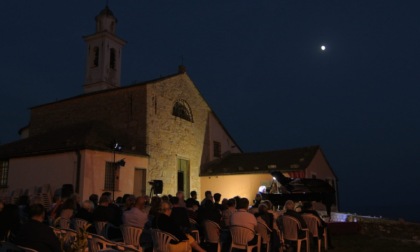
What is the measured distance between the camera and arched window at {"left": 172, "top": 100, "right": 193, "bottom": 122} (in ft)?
68.5

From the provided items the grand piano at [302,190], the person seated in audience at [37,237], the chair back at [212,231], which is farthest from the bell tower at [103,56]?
the person seated in audience at [37,237]

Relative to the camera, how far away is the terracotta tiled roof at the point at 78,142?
15861 millimetres

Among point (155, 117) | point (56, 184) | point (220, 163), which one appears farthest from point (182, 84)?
point (56, 184)

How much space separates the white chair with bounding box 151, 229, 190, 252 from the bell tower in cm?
2100

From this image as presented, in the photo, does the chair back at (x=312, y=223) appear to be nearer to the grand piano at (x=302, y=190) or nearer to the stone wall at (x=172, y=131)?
the grand piano at (x=302, y=190)

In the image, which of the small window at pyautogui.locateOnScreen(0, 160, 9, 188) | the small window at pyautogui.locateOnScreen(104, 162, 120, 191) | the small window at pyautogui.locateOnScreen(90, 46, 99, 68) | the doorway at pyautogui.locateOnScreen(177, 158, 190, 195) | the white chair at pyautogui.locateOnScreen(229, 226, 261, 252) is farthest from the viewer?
the small window at pyautogui.locateOnScreen(90, 46, 99, 68)

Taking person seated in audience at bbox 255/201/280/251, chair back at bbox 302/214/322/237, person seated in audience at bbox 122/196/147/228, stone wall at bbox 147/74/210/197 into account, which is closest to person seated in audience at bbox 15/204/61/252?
person seated in audience at bbox 122/196/147/228

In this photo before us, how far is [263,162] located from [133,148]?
25.0 feet

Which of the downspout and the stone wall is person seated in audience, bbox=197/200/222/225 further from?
the stone wall

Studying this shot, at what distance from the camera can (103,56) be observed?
2583 centimetres

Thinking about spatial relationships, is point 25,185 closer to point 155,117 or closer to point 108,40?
point 155,117

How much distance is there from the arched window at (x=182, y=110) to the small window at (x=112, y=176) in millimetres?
5186

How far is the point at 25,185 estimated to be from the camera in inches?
667

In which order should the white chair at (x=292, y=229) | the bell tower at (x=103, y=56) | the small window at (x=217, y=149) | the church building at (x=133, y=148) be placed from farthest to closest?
the bell tower at (x=103, y=56) → the small window at (x=217, y=149) → the church building at (x=133, y=148) → the white chair at (x=292, y=229)
